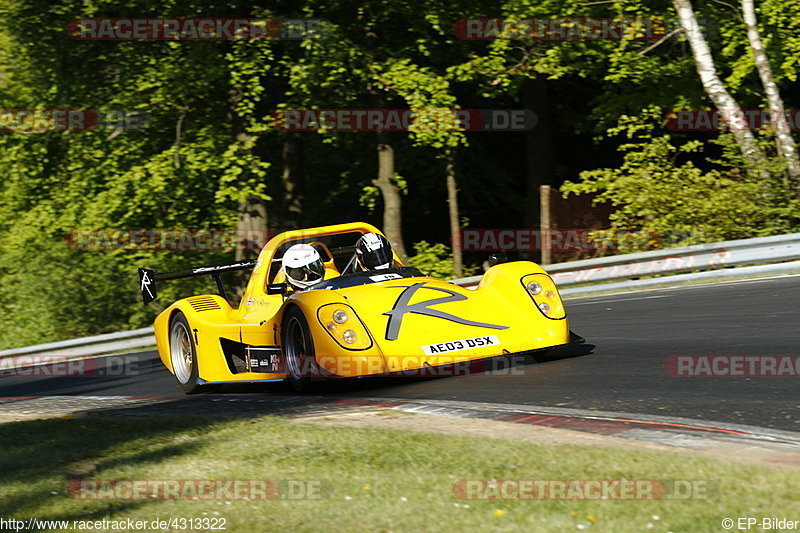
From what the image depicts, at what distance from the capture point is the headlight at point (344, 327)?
8.55 metres

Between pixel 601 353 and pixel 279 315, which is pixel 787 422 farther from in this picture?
pixel 279 315

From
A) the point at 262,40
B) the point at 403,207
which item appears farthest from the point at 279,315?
the point at 403,207

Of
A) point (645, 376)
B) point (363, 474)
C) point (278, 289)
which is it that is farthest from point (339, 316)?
point (363, 474)

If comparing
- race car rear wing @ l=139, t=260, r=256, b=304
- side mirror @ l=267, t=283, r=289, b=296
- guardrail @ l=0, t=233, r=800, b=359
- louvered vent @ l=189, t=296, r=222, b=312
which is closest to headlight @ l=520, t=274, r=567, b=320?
side mirror @ l=267, t=283, r=289, b=296

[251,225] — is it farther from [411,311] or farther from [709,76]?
[411,311]

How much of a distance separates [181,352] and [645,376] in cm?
Answer: 487

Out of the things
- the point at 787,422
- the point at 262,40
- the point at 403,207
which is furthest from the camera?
the point at 403,207

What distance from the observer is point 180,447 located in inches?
275

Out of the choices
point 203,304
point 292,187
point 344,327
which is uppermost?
point 292,187

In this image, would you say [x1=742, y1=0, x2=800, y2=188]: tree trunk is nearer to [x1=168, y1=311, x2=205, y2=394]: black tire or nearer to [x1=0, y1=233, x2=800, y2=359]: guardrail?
[x1=0, y1=233, x2=800, y2=359]: guardrail

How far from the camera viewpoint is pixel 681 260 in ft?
48.6

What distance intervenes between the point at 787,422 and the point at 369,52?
16061mm

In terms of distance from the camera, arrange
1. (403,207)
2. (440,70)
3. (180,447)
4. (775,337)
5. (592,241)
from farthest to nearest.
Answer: (403,207)
(440,70)
(592,241)
(775,337)
(180,447)

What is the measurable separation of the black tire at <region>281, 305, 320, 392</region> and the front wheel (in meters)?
1.68
